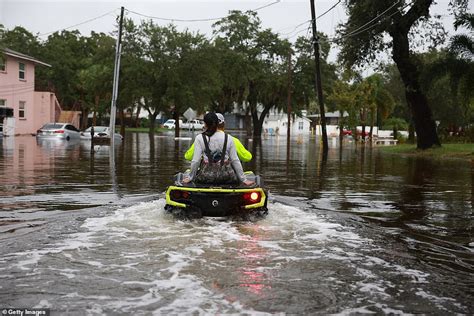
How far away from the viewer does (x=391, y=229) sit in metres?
8.32

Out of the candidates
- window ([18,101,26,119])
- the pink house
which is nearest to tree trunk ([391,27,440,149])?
the pink house

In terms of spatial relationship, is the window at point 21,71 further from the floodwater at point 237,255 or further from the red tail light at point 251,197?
the red tail light at point 251,197

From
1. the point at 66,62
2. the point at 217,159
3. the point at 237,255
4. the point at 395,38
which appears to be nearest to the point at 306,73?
the point at 66,62

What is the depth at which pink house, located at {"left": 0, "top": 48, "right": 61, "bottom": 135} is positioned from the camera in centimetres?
4608

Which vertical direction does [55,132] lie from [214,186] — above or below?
above

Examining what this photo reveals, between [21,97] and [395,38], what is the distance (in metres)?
32.3

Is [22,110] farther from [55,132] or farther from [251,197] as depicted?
[251,197]

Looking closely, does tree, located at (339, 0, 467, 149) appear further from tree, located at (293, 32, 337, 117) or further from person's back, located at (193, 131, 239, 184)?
tree, located at (293, 32, 337, 117)

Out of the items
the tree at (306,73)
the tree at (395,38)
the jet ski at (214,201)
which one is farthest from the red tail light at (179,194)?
the tree at (306,73)

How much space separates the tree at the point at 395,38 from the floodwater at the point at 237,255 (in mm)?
18001

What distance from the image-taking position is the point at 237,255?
6.23 meters

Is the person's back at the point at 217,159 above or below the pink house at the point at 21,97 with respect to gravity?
below

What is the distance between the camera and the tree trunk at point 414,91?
98.2 feet

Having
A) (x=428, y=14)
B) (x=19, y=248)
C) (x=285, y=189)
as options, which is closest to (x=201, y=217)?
(x=19, y=248)
